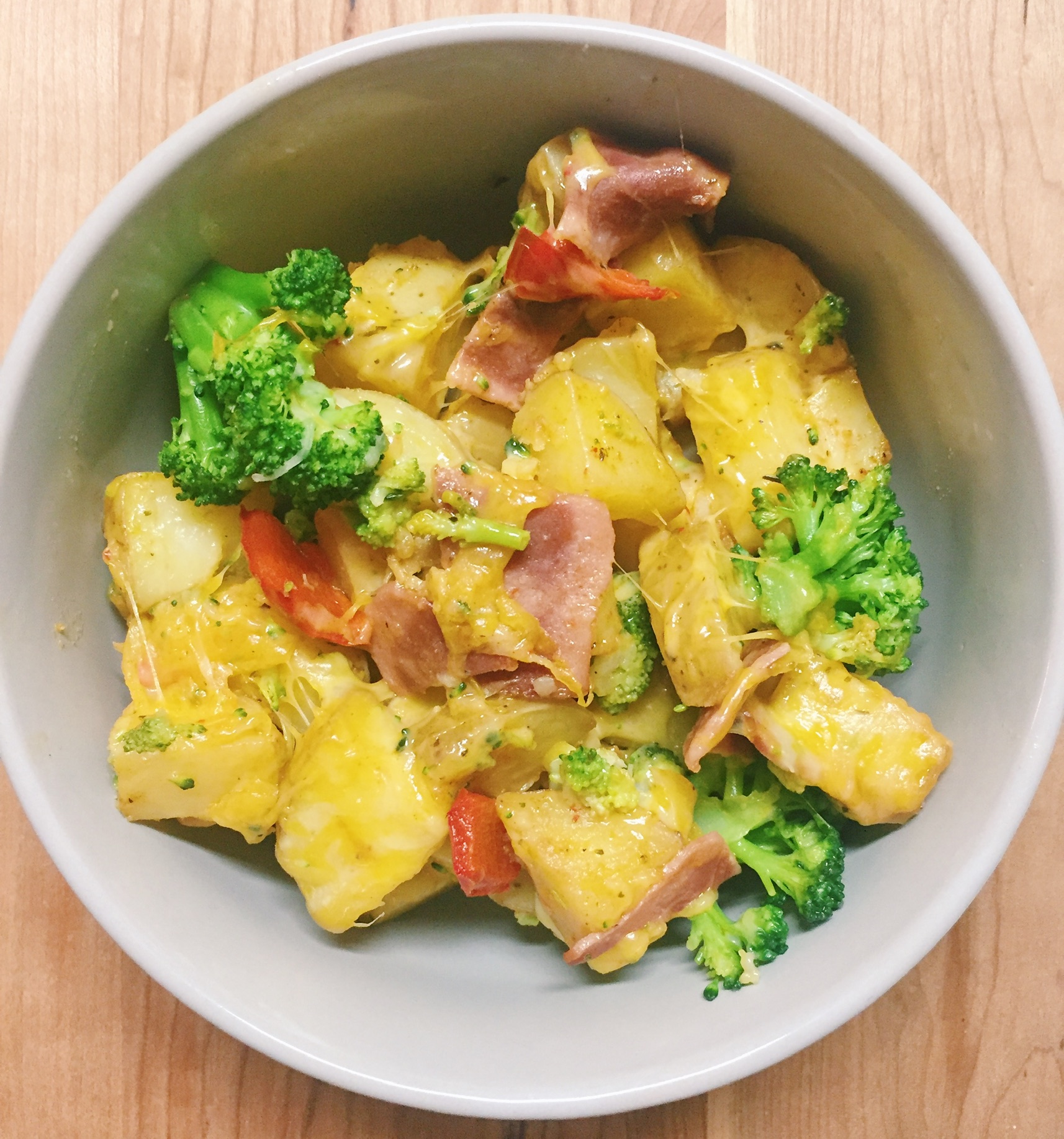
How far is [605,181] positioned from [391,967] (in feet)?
4.67

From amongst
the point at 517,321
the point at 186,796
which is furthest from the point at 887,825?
the point at 186,796

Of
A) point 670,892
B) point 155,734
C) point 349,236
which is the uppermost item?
point 349,236

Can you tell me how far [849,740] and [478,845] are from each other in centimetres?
64

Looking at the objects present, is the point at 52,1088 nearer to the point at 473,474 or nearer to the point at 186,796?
the point at 186,796

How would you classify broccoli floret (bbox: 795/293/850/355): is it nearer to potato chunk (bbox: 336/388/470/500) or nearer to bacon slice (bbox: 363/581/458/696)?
potato chunk (bbox: 336/388/470/500)

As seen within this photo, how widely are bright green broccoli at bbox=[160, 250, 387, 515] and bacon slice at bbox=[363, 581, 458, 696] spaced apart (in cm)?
19

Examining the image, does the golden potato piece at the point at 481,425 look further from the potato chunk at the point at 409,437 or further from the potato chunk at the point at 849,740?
the potato chunk at the point at 849,740

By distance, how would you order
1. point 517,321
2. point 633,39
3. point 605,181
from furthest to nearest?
point 517,321 → point 605,181 → point 633,39

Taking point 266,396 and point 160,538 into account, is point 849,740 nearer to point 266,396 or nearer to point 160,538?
point 266,396

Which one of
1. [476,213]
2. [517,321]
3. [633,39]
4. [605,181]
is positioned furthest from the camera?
[476,213]

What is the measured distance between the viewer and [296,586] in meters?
A: 1.63

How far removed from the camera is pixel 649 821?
1596 millimetres

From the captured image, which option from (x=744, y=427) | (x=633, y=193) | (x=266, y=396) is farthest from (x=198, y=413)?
(x=744, y=427)

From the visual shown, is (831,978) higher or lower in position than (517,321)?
lower
